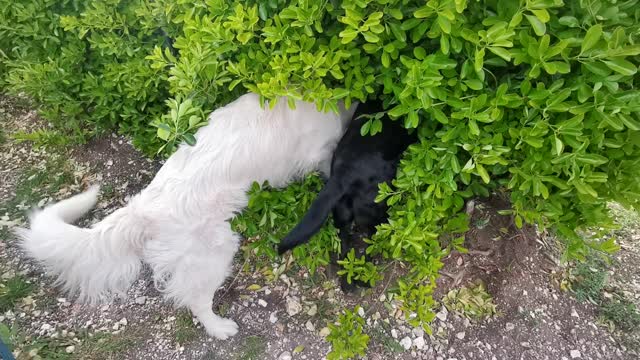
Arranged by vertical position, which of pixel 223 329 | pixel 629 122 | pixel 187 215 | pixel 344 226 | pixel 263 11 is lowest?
pixel 223 329

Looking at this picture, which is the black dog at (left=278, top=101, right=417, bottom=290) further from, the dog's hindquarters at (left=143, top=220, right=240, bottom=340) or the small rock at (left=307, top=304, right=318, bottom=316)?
the small rock at (left=307, top=304, right=318, bottom=316)

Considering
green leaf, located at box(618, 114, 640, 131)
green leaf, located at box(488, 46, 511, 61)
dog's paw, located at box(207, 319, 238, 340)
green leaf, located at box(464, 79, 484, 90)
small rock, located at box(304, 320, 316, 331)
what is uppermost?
green leaf, located at box(488, 46, 511, 61)

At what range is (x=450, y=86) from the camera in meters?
1.79

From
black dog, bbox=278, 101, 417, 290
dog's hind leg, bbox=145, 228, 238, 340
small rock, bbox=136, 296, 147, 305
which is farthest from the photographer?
small rock, bbox=136, 296, 147, 305

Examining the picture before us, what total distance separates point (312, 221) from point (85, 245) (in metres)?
1.11

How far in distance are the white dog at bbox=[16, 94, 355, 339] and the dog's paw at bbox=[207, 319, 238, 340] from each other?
29 centimetres

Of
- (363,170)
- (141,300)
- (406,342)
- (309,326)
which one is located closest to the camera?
(363,170)

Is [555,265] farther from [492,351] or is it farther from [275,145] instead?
[275,145]

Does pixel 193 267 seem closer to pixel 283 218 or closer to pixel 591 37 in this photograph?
pixel 283 218

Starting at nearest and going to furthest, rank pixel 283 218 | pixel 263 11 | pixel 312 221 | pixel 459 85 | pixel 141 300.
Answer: pixel 459 85 → pixel 263 11 → pixel 312 221 → pixel 283 218 → pixel 141 300

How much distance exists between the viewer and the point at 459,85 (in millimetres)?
1740

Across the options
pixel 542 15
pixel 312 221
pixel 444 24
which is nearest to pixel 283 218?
pixel 312 221

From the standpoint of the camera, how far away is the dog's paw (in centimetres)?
276

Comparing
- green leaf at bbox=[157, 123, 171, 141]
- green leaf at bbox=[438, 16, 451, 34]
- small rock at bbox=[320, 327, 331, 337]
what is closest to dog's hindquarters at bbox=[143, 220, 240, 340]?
green leaf at bbox=[157, 123, 171, 141]
